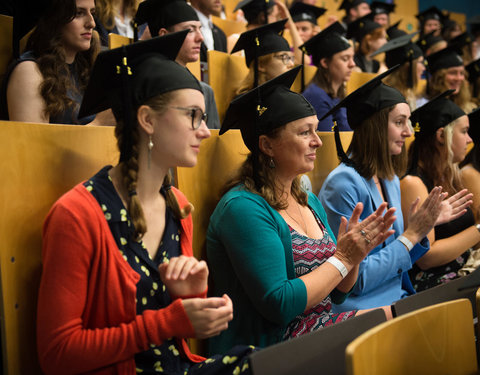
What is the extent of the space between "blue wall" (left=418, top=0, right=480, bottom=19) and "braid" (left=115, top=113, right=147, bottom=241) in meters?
Result: 8.66

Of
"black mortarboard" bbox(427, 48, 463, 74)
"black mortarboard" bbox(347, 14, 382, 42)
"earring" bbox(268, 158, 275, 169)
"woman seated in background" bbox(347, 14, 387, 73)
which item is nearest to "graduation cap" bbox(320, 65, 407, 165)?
"earring" bbox(268, 158, 275, 169)

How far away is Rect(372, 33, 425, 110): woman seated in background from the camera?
4129mm

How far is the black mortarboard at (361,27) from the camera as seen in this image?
5.18 metres

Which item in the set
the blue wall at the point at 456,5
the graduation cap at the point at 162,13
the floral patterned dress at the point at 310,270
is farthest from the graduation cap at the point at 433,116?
the blue wall at the point at 456,5

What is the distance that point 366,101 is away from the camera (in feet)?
7.79

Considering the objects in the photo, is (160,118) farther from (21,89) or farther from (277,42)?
(277,42)

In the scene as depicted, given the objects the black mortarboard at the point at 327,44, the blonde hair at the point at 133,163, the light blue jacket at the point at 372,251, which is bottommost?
the light blue jacket at the point at 372,251

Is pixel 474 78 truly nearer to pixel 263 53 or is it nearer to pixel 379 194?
pixel 263 53

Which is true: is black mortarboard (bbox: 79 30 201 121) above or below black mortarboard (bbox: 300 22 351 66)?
below

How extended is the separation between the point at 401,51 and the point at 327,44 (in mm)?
992

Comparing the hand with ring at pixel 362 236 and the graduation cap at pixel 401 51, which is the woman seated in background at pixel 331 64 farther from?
the hand with ring at pixel 362 236

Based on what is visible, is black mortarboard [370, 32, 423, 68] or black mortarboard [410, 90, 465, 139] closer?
black mortarboard [410, 90, 465, 139]

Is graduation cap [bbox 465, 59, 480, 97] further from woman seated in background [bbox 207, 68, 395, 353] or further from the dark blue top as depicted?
woman seated in background [bbox 207, 68, 395, 353]

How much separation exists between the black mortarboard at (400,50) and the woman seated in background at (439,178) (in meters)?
1.54
